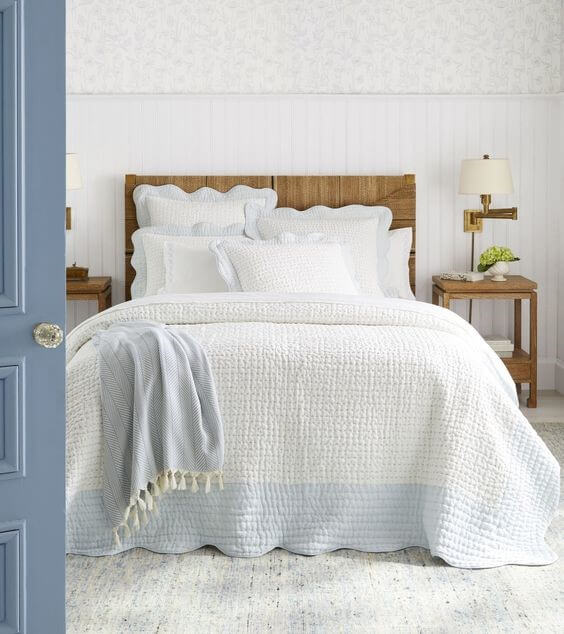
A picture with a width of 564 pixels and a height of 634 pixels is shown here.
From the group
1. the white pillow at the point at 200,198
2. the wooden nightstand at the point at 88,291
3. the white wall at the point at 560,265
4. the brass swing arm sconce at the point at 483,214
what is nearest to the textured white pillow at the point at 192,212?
the white pillow at the point at 200,198

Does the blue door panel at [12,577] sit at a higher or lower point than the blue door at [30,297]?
lower

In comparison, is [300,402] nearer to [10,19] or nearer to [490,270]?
[10,19]

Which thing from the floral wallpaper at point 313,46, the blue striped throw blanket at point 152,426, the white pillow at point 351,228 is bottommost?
the blue striped throw blanket at point 152,426

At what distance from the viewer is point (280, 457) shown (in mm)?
3137

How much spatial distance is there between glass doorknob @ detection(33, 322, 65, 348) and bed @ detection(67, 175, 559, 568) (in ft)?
3.26

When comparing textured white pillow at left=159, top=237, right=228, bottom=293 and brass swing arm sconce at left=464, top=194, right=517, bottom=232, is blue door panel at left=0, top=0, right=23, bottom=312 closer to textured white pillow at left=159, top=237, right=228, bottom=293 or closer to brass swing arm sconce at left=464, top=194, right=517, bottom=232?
textured white pillow at left=159, top=237, right=228, bottom=293

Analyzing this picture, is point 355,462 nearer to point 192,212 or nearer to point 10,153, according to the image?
point 10,153

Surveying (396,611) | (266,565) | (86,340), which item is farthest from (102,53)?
(396,611)

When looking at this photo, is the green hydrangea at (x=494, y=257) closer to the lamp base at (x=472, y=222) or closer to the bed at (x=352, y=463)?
the lamp base at (x=472, y=222)

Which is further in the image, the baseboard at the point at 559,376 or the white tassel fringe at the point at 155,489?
the baseboard at the point at 559,376

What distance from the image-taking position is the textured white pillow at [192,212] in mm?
5121

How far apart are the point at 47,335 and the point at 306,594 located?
49.9 inches

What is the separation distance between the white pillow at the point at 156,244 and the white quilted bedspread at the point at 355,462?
1.70 m

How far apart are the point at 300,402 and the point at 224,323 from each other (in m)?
0.51
